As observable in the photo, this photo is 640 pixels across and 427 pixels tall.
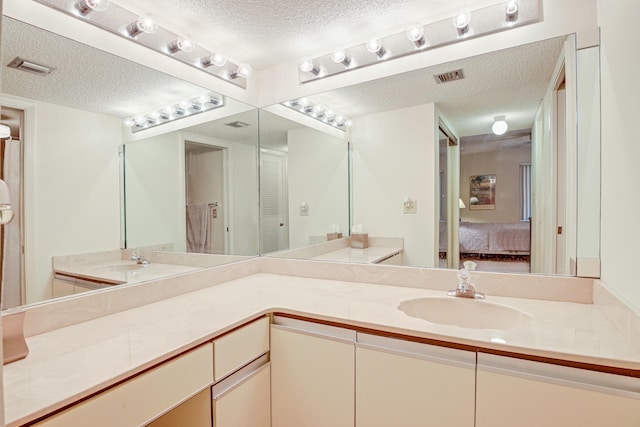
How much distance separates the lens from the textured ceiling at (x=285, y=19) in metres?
1.53

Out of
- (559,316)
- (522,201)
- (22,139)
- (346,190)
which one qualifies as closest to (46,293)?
(22,139)

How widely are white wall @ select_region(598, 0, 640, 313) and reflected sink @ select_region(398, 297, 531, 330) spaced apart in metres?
0.36

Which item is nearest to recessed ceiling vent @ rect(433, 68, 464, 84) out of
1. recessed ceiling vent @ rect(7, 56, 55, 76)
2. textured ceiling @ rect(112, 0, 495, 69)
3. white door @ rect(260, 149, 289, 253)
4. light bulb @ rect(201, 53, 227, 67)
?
textured ceiling @ rect(112, 0, 495, 69)

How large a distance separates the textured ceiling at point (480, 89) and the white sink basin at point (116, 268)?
1.45 metres

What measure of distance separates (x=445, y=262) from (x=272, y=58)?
1586 millimetres

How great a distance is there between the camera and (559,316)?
1195mm

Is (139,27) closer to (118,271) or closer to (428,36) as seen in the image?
(118,271)

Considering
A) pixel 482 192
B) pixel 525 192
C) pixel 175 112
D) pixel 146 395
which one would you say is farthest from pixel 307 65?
pixel 146 395

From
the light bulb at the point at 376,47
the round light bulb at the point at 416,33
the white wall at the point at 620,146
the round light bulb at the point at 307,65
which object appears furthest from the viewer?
the round light bulb at the point at 307,65

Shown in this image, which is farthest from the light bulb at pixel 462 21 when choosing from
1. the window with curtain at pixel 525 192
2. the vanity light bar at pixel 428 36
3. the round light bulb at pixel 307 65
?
the round light bulb at pixel 307 65

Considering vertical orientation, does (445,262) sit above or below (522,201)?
below

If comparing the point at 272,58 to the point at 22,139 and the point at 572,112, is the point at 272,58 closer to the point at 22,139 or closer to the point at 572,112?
the point at 22,139

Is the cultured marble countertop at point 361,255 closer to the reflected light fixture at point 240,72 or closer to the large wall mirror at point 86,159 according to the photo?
the large wall mirror at point 86,159

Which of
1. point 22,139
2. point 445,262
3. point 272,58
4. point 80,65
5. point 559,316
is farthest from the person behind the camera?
point 272,58
